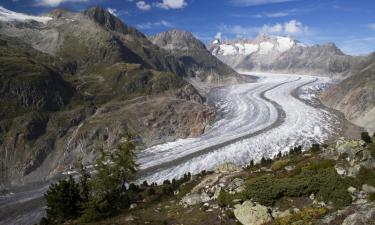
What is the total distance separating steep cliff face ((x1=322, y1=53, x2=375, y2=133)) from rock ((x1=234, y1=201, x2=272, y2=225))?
90119 mm

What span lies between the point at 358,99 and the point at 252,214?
4884 inches

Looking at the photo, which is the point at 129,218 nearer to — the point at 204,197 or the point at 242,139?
the point at 204,197

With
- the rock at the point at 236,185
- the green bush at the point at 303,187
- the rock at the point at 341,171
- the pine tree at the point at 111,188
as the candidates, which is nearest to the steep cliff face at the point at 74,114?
the pine tree at the point at 111,188

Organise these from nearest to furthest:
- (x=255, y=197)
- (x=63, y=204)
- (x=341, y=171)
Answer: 1. (x=255, y=197)
2. (x=341, y=171)
3. (x=63, y=204)

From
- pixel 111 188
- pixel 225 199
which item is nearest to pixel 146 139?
pixel 111 188

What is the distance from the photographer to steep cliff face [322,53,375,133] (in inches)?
5153

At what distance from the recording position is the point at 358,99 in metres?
146

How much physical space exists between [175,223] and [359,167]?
1812 centimetres

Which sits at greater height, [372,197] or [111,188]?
[372,197]

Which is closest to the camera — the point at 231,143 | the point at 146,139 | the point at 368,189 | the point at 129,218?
the point at 368,189

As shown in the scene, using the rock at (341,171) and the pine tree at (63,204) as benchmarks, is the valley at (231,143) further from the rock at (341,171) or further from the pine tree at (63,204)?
the rock at (341,171)

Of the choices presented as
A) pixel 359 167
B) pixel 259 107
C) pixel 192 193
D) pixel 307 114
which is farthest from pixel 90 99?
pixel 359 167

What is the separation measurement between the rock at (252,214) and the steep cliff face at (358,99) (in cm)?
9012

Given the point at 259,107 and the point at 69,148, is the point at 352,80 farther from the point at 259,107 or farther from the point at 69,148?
the point at 69,148
